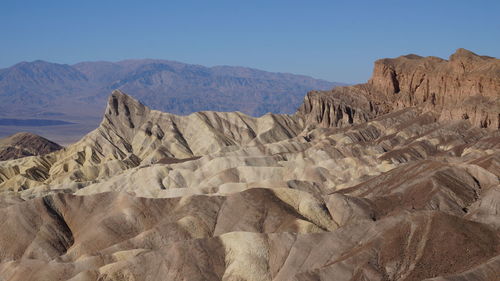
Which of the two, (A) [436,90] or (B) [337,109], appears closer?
(A) [436,90]

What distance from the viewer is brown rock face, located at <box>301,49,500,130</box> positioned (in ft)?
497

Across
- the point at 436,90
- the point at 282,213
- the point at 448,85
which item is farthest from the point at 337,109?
the point at 282,213

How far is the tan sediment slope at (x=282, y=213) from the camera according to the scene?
69188 millimetres

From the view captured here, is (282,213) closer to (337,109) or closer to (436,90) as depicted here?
(436,90)

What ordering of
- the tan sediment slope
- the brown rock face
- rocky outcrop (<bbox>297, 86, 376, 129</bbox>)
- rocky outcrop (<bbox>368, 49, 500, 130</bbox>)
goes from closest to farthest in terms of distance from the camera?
the tan sediment slope < rocky outcrop (<bbox>368, 49, 500, 130</bbox>) < the brown rock face < rocky outcrop (<bbox>297, 86, 376, 129</bbox>)

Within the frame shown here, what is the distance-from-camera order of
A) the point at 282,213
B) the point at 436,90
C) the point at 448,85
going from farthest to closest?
the point at 436,90, the point at 448,85, the point at 282,213

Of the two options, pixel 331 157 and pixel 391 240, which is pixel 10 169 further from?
pixel 391 240

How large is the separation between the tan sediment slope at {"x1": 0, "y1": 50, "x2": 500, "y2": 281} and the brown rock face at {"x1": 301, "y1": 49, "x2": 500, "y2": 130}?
220cm

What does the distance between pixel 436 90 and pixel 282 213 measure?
96.0 m

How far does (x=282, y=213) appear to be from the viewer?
89375 millimetres

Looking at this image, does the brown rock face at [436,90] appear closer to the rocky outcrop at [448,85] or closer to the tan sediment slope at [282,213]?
the rocky outcrop at [448,85]

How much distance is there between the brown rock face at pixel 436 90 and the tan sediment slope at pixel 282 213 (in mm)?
2198

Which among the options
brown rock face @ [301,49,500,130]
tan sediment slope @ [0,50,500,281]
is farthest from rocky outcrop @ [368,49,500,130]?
tan sediment slope @ [0,50,500,281]

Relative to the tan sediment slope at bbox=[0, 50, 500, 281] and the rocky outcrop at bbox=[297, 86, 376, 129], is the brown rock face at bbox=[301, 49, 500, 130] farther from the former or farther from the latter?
the tan sediment slope at bbox=[0, 50, 500, 281]
